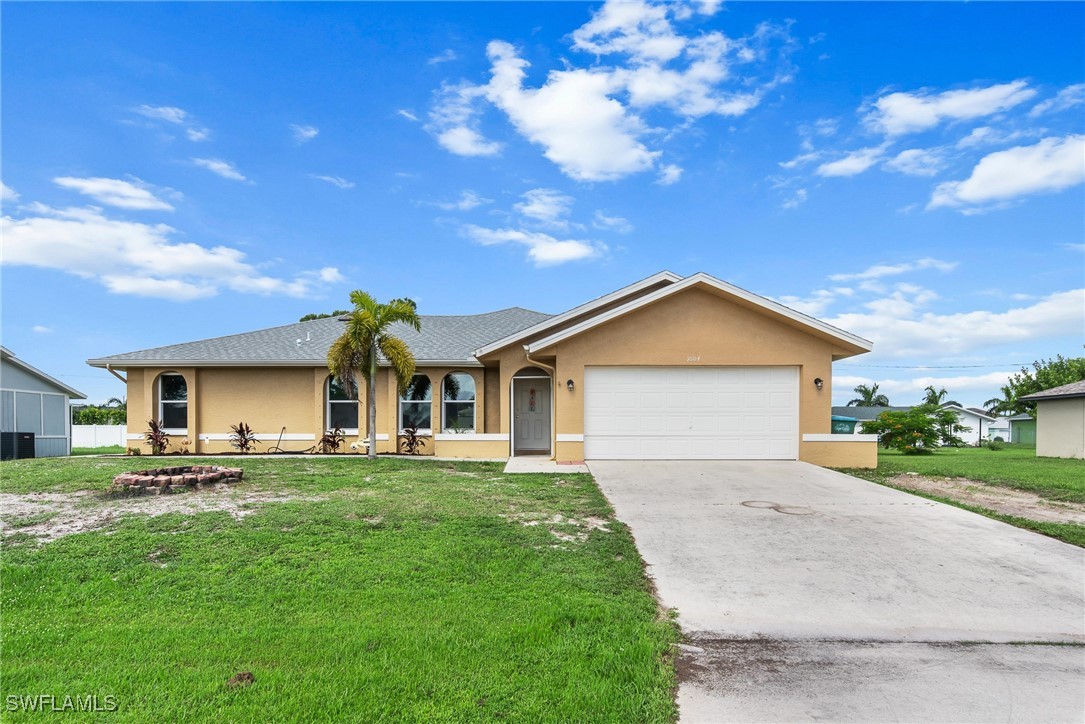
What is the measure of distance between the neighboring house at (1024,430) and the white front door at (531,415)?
108 feet

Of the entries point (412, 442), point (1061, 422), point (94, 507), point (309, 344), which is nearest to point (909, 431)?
point (1061, 422)

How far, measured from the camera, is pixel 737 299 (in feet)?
44.9

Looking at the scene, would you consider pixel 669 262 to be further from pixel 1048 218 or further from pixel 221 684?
pixel 221 684

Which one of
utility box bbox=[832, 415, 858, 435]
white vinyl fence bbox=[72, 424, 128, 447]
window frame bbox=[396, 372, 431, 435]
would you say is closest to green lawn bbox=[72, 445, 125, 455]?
white vinyl fence bbox=[72, 424, 128, 447]

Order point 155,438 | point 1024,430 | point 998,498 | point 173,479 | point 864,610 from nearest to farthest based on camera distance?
point 864,610 < point 173,479 < point 998,498 < point 155,438 < point 1024,430

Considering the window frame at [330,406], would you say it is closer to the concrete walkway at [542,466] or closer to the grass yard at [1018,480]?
the concrete walkway at [542,466]

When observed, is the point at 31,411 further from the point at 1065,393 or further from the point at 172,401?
the point at 1065,393

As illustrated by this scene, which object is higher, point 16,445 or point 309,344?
point 309,344

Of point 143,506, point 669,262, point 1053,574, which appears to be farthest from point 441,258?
point 1053,574

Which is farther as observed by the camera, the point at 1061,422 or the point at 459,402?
the point at 1061,422

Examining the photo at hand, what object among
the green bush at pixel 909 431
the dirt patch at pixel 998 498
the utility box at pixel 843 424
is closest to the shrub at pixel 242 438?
the dirt patch at pixel 998 498

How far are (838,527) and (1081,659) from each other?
340 cm

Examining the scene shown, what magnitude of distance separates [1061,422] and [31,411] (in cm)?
3969

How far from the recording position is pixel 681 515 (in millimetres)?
7938
